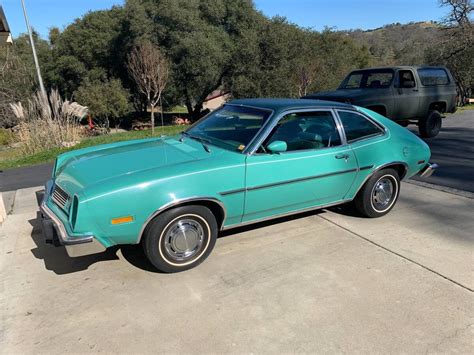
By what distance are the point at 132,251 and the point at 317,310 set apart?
6.50 feet

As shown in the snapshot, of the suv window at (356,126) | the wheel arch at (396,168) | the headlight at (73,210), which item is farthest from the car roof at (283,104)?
the headlight at (73,210)

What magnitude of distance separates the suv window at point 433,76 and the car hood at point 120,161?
7889 millimetres

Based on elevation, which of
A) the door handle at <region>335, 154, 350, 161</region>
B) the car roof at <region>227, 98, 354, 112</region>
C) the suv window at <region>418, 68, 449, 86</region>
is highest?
the suv window at <region>418, 68, 449, 86</region>

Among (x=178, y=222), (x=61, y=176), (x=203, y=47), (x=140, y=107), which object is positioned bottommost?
(x=140, y=107)

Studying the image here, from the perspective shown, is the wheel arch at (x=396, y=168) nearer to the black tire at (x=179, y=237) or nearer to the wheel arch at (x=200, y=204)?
the wheel arch at (x=200, y=204)

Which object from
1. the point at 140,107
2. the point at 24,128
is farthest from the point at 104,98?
the point at 24,128

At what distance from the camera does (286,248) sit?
3904 mm

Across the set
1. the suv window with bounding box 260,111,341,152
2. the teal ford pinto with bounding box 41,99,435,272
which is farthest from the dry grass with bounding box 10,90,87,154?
the suv window with bounding box 260,111,341,152

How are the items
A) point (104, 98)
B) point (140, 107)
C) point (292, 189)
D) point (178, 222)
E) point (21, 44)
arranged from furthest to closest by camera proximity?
1. point (21, 44)
2. point (140, 107)
3. point (104, 98)
4. point (292, 189)
5. point (178, 222)

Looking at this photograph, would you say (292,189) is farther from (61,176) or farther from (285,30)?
(285,30)

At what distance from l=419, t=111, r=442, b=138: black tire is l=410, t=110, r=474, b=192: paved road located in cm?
20

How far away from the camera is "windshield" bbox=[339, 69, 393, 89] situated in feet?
30.3

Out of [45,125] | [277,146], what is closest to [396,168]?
[277,146]

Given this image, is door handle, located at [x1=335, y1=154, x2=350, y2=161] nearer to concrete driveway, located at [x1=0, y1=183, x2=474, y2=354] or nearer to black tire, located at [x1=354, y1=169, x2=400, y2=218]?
black tire, located at [x1=354, y1=169, x2=400, y2=218]
